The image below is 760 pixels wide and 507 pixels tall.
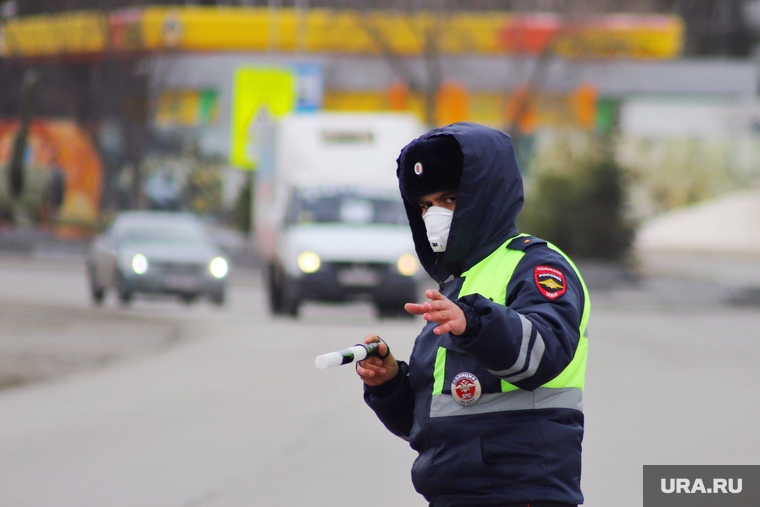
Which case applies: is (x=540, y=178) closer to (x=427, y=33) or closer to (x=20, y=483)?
(x=427, y=33)

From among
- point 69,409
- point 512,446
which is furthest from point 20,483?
point 512,446

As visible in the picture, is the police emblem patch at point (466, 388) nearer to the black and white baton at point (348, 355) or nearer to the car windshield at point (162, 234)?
the black and white baton at point (348, 355)

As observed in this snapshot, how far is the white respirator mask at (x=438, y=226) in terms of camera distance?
351cm

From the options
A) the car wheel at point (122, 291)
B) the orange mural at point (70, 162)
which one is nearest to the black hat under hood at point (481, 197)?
the car wheel at point (122, 291)

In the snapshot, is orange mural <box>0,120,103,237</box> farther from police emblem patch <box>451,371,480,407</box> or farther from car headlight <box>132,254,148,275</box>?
police emblem patch <box>451,371,480,407</box>

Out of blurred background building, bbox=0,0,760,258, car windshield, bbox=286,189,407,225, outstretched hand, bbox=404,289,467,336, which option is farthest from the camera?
blurred background building, bbox=0,0,760,258

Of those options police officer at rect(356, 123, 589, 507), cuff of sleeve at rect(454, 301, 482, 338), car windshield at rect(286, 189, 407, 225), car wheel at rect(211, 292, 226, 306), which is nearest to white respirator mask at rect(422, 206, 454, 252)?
police officer at rect(356, 123, 589, 507)

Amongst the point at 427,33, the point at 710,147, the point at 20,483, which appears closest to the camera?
the point at 20,483

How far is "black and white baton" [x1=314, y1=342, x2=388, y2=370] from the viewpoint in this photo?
10.5 feet

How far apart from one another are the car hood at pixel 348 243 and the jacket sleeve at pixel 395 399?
49.9 feet

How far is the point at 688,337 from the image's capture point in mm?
18953

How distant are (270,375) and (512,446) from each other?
10048mm

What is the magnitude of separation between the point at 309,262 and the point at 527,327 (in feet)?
53.3

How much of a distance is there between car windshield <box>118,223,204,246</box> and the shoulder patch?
19768 mm
